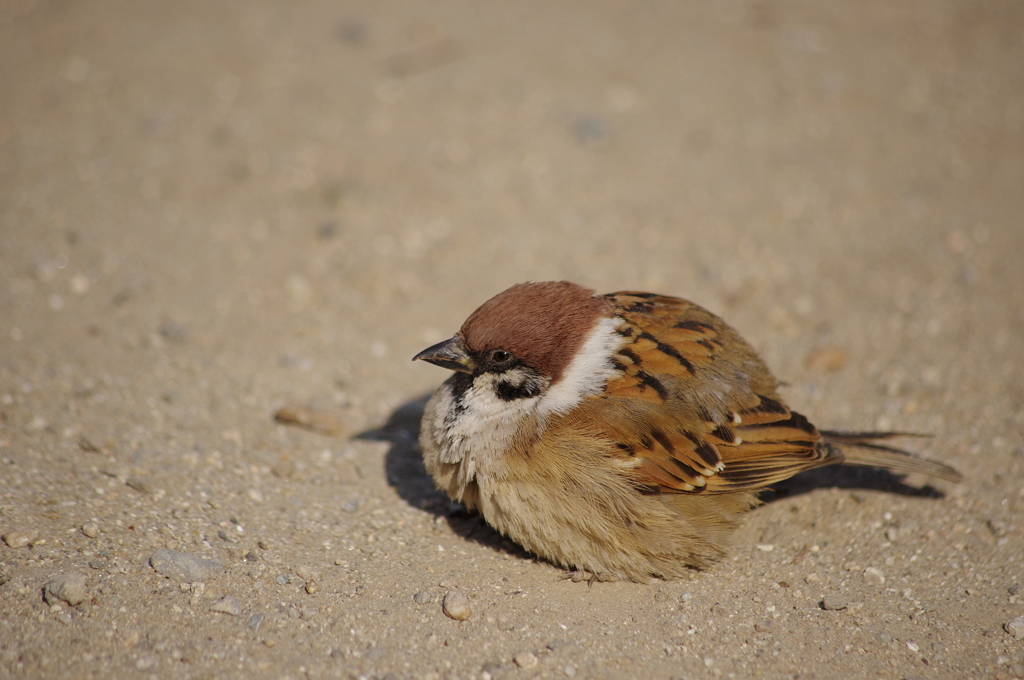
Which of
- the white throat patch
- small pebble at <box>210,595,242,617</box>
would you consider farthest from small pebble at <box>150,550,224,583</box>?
the white throat patch

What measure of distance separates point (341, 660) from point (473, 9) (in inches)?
258

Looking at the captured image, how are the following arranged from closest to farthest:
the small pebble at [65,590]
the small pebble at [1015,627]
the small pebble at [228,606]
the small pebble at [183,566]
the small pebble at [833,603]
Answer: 1. the small pebble at [65,590]
2. the small pebble at [228,606]
3. the small pebble at [183,566]
4. the small pebble at [1015,627]
5. the small pebble at [833,603]

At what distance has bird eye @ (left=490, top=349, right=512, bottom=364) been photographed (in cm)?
371

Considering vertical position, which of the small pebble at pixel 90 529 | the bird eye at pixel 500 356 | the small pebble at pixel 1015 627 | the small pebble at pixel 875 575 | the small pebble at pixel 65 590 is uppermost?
the bird eye at pixel 500 356

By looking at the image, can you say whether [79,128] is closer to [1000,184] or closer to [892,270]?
[892,270]

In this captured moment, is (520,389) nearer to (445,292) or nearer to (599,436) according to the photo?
(599,436)

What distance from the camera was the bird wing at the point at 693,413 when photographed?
12.0ft

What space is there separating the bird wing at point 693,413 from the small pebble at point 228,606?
64.5 inches

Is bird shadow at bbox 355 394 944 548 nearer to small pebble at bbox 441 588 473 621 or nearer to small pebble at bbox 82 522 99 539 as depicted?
small pebble at bbox 441 588 473 621

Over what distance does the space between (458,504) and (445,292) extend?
1.84 metres

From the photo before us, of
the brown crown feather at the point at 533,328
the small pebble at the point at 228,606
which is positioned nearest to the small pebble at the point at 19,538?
the small pebble at the point at 228,606

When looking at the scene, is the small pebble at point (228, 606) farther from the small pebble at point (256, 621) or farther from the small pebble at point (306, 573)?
the small pebble at point (306, 573)

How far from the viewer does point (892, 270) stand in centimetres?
586

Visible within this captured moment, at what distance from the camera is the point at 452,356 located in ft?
12.3
